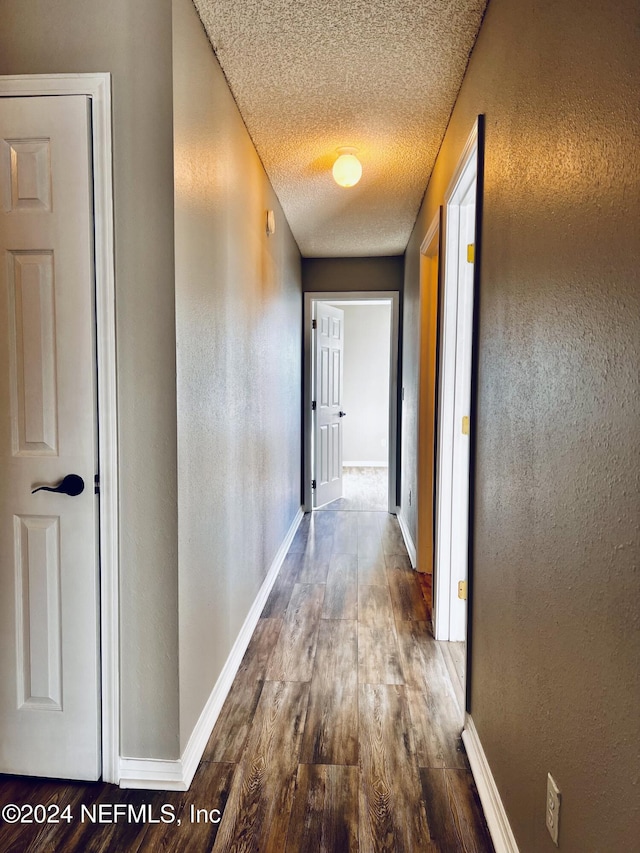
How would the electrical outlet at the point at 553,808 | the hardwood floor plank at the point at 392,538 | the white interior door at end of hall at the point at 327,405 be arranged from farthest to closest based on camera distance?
the white interior door at end of hall at the point at 327,405
the hardwood floor plank at the point at 392,538
the electrical outlet at the point at 553,808

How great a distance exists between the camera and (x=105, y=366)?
1.53 meters

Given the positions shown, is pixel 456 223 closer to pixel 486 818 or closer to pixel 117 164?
pixel 117 164

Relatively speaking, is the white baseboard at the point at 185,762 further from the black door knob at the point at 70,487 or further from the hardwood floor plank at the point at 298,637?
the black door knob at the point at 70,487

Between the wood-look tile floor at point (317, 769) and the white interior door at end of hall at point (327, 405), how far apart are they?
8.24 feet

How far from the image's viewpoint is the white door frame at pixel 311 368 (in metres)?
4.94

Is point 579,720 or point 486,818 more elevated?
point 579,720

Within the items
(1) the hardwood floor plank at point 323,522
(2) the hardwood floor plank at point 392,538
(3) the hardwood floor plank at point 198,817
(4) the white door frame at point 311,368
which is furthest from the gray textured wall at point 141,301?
(4) the white door frame at point 311,368

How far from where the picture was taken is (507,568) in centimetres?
138

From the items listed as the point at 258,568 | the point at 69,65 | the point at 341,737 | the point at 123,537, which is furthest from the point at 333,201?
the point at 341,737

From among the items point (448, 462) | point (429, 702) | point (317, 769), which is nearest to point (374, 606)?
point (429, 702)

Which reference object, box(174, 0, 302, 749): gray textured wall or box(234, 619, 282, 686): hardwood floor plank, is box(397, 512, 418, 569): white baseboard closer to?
box(174, 0, 302, 749): gray textured wall

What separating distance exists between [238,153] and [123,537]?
174 cm

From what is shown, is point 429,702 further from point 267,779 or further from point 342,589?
point 342,589

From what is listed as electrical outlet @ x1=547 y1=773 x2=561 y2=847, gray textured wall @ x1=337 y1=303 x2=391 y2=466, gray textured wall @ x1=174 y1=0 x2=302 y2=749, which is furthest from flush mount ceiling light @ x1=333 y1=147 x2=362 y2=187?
gray textured wall @ x1=337 y1=303 x2=391 y2=466
